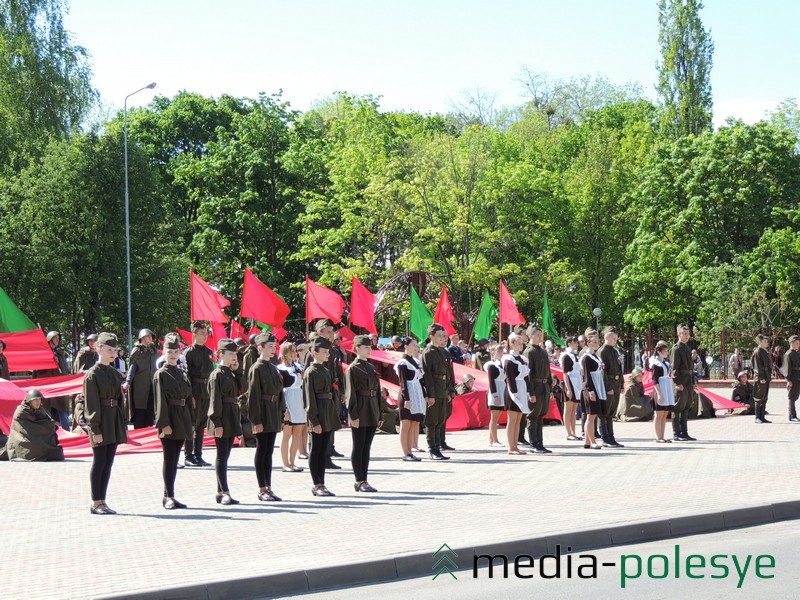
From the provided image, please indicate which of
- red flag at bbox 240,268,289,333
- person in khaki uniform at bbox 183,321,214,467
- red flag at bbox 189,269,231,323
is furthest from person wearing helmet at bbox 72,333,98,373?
person in khaki uniform at bbox 183,321,214,467

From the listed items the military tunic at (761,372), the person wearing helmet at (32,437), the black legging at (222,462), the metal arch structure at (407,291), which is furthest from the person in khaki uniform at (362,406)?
the metal arch structure at (407,291)

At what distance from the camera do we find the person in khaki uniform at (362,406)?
12.7m

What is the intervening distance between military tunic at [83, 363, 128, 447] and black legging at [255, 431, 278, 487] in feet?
4.82

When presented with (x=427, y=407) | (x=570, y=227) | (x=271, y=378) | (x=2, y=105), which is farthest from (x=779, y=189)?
(x=271, y=378)

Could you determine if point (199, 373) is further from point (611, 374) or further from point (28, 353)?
point (28, 353)

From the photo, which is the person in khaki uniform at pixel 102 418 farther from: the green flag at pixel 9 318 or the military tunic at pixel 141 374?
the green flag at pixel 9 318

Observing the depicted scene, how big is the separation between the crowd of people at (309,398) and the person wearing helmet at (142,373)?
0.07 feet

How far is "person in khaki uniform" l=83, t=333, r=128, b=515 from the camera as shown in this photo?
11.4 m

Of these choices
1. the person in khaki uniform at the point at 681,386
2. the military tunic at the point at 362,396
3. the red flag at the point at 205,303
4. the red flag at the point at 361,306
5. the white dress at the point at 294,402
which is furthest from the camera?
the red flag at the point at 361,306

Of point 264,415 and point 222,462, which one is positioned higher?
point 264,415

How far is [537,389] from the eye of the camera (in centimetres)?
1725

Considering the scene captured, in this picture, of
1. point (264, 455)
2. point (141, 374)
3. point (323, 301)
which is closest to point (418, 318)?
point (323, 301)

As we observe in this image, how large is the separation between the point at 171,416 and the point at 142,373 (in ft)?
18.8

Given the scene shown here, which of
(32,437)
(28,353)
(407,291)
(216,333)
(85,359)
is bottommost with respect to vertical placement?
(32,437)
